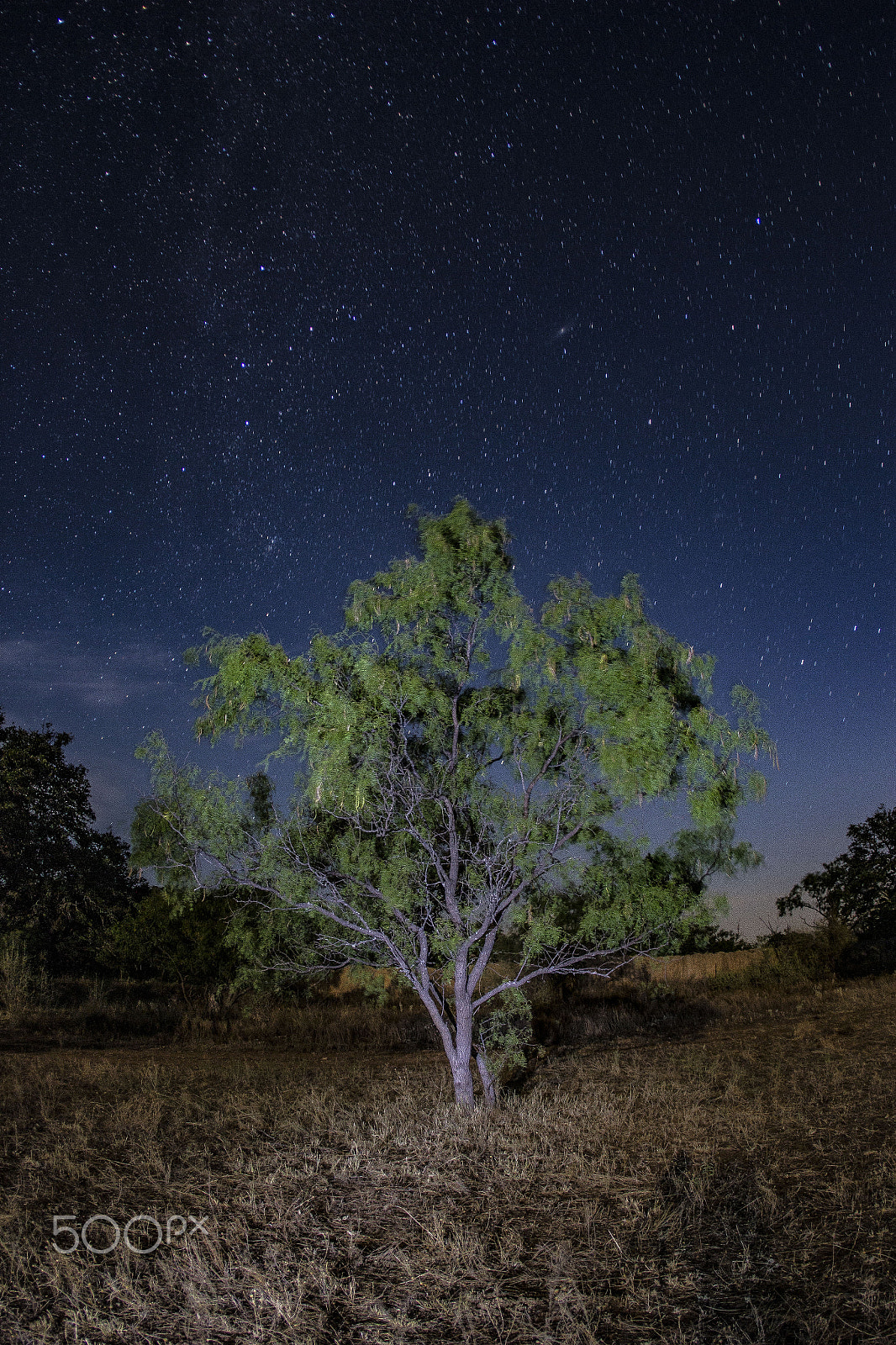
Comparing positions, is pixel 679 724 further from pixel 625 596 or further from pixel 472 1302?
pixel 472 1302

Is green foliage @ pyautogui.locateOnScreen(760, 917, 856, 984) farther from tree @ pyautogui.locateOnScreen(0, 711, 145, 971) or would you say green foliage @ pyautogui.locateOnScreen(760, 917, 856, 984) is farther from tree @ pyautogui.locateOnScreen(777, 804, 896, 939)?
tree @ pyautogui.locateOnScreen(0, 711, 145, 971)

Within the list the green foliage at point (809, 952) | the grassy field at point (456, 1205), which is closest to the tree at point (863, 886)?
the green foliage at point (809, 952)

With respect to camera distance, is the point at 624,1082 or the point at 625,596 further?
the point at 624,1082

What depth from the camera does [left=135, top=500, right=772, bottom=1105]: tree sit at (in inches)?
356

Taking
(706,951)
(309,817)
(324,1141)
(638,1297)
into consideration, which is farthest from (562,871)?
(706,951)

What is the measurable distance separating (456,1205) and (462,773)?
4.88m

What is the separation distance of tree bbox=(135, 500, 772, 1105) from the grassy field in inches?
82.0

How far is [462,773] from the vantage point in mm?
10000

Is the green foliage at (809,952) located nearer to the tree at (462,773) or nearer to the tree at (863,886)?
the tree at (863,886)

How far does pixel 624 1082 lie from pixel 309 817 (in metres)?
6.94

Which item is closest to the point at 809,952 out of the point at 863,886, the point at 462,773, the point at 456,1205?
the point at 863,886

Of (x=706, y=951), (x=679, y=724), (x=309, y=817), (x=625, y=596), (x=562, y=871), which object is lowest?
(x=706, y=951)

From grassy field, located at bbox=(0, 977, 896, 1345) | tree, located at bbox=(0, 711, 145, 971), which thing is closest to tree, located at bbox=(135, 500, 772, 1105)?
grassy field, located at bbox=(0, 977, 896, 1345)

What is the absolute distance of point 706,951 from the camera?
33.3 metres
